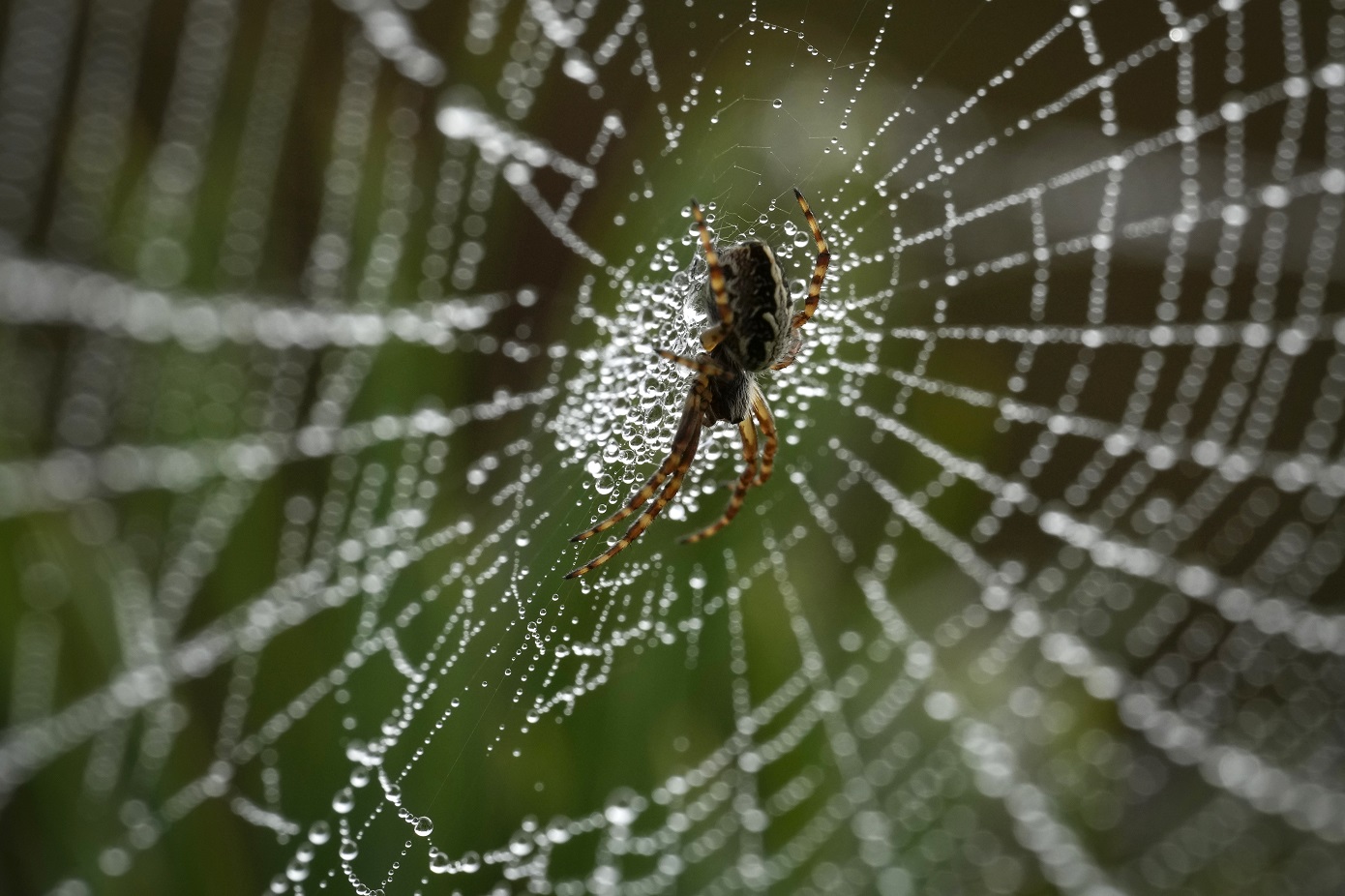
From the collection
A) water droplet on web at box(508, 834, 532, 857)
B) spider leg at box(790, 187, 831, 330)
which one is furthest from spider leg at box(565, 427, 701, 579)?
water droplet on web at box(508, 834, 532, 857)

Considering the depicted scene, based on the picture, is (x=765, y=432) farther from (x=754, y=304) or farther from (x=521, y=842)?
(x=521, y=842)

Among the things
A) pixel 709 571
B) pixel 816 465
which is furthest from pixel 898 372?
pixel 709 571

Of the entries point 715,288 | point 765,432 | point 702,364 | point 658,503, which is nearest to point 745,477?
point 765,432

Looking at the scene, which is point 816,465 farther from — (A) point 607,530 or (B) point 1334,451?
(B) point 1334,451

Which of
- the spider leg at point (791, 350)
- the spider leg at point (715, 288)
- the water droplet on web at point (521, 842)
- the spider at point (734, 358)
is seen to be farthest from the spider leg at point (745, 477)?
the water droplet on web at point (521, 842)

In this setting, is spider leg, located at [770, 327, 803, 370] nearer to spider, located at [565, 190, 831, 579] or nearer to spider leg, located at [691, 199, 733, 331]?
spider, located at [565, 190, 831, 579]

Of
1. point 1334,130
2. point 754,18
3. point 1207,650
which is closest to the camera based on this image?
point 754,18

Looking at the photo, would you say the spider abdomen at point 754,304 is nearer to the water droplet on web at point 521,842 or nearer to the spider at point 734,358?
the spider at point 734,358
